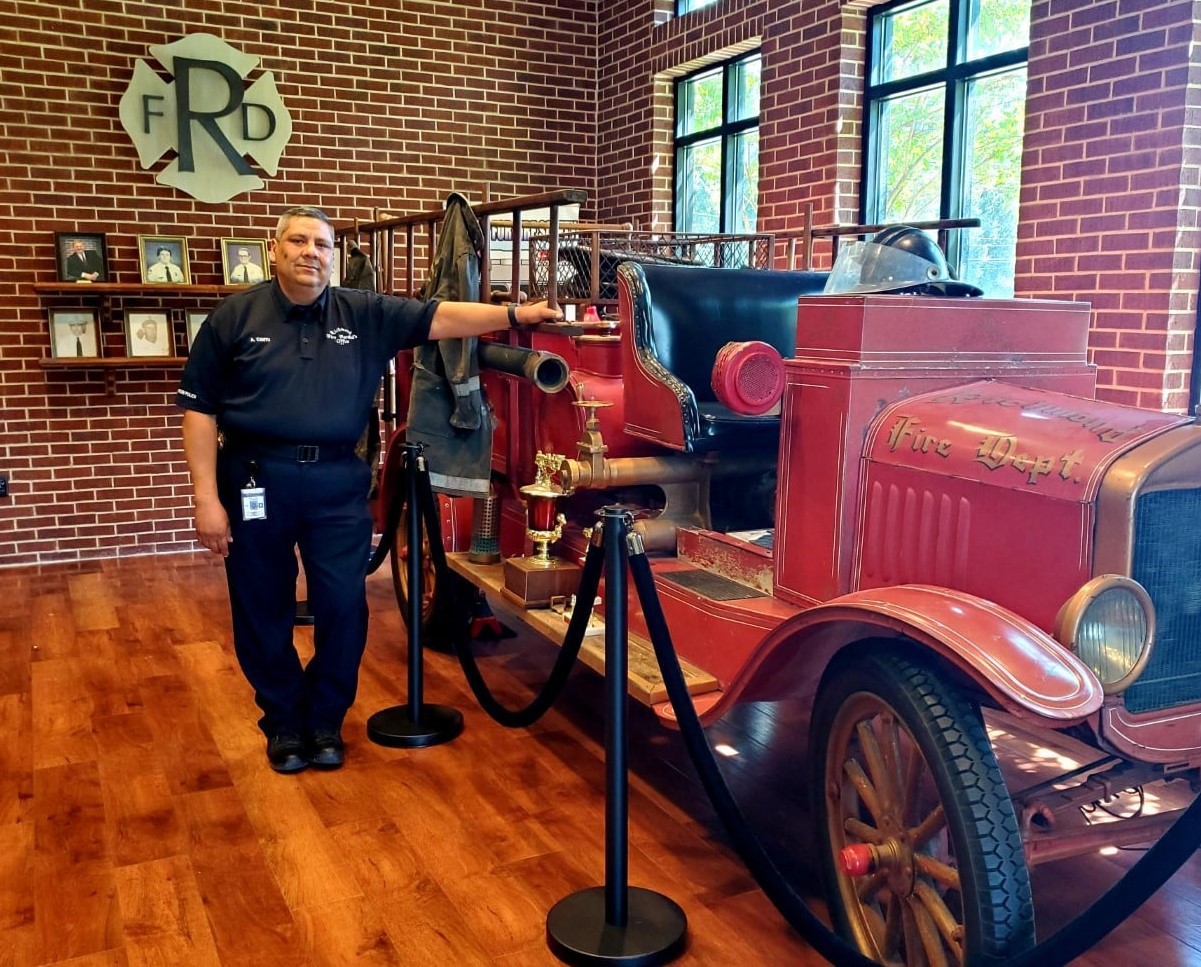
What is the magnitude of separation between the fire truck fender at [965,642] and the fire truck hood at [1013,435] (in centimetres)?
26

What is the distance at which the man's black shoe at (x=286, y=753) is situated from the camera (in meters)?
3.26

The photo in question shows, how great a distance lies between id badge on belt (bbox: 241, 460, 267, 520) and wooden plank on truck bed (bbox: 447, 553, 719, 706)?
0.90m

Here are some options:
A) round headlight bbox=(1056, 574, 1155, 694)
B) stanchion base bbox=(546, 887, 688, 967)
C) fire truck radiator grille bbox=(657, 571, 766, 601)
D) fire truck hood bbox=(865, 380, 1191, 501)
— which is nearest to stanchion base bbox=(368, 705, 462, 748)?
fire truck radiator grille bbox=(657, 571, 766, 601)

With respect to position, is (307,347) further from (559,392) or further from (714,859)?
(714,859)

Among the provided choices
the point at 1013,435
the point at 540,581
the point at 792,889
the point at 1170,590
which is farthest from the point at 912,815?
the point at 540,581

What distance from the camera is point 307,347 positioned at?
10.2 ft

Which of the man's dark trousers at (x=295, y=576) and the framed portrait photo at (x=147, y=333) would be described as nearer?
the man's dark trousers at (x=295, y=576)

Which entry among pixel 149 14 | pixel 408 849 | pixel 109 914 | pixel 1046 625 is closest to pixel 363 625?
pixel 408 849

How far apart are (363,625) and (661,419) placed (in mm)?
1140

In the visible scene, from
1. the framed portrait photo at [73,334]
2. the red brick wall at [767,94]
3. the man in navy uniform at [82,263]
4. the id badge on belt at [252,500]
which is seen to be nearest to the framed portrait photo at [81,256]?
the man in navy uniform at [82,263]

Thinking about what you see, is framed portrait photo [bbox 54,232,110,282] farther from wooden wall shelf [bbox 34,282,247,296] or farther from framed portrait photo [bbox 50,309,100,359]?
framed portrait photo [bbox 50,309,100,359]

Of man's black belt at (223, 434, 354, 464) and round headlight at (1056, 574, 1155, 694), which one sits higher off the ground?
man's black belt at (223, 434, 354, 464)

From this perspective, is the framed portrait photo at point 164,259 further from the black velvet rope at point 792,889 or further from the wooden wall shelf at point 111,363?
the black velvet rope at point 792,889

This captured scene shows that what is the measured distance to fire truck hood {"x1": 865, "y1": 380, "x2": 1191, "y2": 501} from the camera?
201cm
